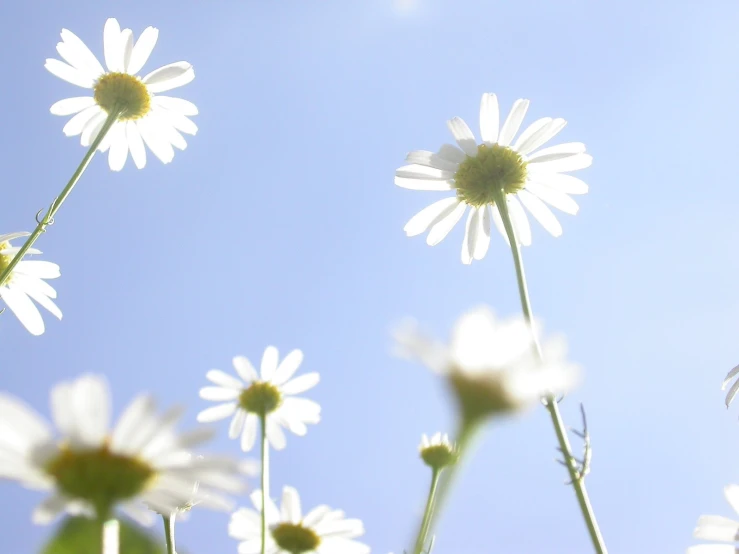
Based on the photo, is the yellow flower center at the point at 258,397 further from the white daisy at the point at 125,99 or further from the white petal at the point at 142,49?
the white petal at the point at 142,49

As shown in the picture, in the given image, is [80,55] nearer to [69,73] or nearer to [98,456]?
[69,73]

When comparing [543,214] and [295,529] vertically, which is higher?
[543,214]

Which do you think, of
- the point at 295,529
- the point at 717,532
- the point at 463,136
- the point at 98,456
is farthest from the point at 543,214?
the point at 98,456

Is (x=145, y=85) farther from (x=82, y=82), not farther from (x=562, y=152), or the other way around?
(x=562, y=152)

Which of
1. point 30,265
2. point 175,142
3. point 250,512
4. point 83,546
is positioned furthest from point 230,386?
point 175,142

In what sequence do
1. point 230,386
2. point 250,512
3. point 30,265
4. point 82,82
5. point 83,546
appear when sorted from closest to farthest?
point 83,546
point 250,512
point 230,386
point 30,265
point 82,82

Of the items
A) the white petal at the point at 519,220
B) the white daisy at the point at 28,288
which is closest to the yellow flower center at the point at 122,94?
the white daisy at the point at 28,288
